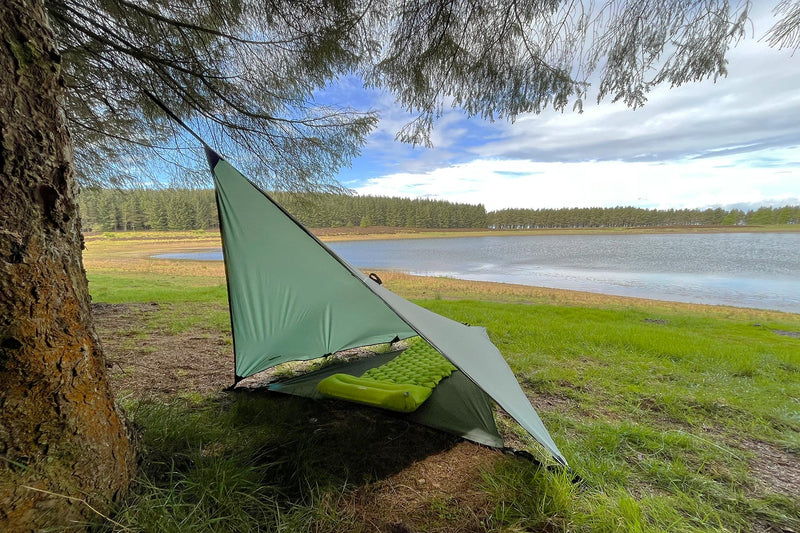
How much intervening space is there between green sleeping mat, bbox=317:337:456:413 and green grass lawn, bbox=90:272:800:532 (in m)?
0.12

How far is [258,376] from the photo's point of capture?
2.58 m

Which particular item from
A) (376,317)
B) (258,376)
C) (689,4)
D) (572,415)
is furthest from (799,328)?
(258,376)

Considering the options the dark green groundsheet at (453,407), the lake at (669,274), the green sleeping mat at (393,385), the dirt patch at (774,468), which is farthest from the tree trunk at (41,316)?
the lake at (669,274)

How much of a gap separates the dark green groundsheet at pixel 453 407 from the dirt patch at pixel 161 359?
2.02 feet

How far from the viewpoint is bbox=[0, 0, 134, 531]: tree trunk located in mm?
838

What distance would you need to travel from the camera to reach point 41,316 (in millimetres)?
897

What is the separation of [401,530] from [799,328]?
8561 mm

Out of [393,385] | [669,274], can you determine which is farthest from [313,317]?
[669,274]

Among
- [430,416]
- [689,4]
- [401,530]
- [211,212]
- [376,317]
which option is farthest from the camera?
[376,317]

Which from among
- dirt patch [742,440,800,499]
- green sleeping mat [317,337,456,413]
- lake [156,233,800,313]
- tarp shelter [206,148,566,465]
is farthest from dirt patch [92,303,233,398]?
lake [156,233,800,313]

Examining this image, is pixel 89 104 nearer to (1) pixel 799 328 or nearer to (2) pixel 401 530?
(2) pixel 401 530

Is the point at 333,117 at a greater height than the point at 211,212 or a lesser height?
greater

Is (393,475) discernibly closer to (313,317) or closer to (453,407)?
(453,407)

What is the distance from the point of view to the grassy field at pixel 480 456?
117 cm
